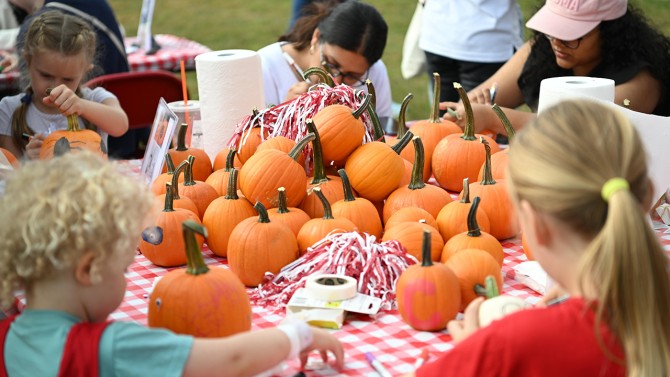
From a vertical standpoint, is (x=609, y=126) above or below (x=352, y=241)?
above

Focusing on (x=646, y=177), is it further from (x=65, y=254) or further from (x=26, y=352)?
(x=26, y=352)

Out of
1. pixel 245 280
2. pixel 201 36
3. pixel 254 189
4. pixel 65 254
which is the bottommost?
pixel 201 36

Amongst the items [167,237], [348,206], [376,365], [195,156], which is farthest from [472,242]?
[195,156]

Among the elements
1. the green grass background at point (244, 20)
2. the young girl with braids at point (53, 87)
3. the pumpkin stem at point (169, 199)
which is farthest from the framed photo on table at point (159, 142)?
the green grass background at point (244, 20)

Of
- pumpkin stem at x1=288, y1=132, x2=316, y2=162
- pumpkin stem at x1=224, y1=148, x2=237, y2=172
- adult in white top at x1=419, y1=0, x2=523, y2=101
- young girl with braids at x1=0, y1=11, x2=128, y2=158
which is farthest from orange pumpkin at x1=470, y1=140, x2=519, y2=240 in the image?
adult in white top at x1=419, y1=0, x2=523, y2=101

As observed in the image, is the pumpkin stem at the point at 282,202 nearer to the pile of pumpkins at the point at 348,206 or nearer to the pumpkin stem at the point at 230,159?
the pile of pumpkins at the point at 348,206

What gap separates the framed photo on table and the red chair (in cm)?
127

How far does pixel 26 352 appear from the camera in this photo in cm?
152

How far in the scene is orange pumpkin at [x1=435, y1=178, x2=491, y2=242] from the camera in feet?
7.24

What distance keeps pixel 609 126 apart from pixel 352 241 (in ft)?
2.73

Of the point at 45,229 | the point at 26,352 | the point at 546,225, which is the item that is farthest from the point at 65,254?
the point at 546,225

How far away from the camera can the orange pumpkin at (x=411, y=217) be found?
2.22 metres

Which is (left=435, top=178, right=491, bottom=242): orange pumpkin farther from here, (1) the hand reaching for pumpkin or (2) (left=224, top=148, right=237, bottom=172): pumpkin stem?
(2) (left=224, top=148, right=237, bottom=172): pumpkin stem

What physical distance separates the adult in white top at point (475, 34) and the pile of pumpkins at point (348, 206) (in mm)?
2090
